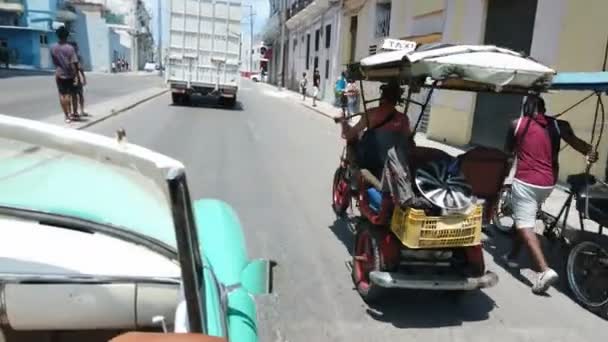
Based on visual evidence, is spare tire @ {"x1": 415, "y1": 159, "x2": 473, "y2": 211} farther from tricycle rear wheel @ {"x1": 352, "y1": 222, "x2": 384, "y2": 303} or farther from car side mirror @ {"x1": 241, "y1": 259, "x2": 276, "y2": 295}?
car side mirror @ {"x1": 241, "y1": 259, "x2": 276, "y2": 295}

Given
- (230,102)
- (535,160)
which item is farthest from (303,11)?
(535,160)

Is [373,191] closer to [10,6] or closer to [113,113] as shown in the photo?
[113,113]

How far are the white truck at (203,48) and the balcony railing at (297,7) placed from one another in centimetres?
1766

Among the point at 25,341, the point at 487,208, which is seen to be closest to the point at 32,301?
the point at 25,341

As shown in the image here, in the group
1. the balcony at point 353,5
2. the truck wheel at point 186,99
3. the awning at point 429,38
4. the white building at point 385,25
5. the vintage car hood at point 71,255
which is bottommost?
the truck wheel at point 186,99

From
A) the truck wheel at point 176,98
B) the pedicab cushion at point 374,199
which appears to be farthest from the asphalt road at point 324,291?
the truck wheel at point 176,98

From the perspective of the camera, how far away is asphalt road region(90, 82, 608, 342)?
3.62 metres

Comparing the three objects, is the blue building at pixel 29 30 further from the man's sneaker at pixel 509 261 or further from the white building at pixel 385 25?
the man's sneaker at pixel 509 261

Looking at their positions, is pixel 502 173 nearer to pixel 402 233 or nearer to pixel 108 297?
pixel 402 233

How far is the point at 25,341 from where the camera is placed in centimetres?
195

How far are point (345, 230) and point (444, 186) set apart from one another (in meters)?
2.20

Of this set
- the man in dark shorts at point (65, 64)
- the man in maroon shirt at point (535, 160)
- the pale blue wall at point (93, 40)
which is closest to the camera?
the man in maroon shirt at point (535, 160)

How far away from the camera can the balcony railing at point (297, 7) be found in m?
37.1

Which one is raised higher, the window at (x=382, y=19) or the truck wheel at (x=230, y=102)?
the window at (x=382, y=19)
